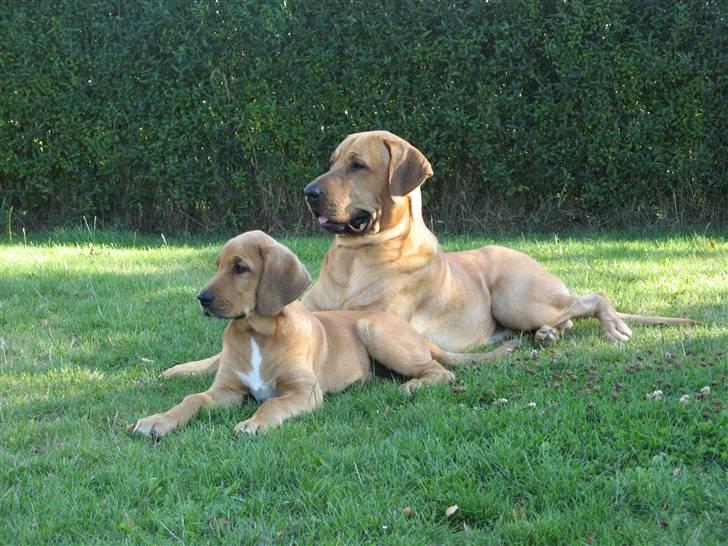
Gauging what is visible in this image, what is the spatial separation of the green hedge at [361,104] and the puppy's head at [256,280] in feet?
22.0

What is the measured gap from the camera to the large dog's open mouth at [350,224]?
20.1 feet

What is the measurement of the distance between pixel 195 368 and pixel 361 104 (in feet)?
21.4

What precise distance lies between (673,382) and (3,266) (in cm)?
670

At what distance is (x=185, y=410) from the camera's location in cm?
491

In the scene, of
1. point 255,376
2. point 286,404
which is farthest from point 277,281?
point 286,404

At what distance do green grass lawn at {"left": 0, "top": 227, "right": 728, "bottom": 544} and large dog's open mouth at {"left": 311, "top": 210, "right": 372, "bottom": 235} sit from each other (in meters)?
1.09

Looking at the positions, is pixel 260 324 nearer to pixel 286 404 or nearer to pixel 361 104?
pixel 286 404

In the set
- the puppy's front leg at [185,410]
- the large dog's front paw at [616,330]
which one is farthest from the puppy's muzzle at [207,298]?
the large dog's front paw at [616,330]

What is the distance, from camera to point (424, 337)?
250 inches

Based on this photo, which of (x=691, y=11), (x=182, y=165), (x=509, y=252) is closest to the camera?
(x=509, y=252)

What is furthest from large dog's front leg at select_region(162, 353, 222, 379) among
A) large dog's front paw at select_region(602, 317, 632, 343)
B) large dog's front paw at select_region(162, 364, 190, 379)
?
large dog's front paw at select_region(602, 317, 632, 343)

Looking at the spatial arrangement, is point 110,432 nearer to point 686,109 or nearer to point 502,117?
point 502,117

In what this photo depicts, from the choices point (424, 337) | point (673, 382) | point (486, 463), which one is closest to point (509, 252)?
point (424, 337)

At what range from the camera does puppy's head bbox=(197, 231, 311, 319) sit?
505 centimetres
